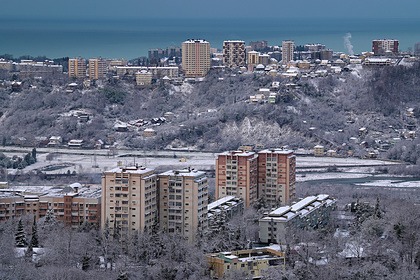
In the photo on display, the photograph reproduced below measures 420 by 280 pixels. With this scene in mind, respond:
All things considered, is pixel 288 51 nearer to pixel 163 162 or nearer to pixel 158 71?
pixel 158 71

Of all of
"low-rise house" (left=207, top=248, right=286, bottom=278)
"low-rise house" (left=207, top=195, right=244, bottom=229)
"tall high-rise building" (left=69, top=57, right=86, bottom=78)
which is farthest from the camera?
"tall high-rise building" (left=69, top=57, right=86, bottom=78)

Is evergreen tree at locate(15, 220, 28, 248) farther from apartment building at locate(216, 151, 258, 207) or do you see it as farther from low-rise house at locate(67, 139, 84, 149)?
low-rise house at locate(67, 139, 84, 149)

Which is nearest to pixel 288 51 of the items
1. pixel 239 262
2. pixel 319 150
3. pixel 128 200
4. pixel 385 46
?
pixel 385 46

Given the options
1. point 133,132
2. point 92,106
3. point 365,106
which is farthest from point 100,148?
→ point 365,106

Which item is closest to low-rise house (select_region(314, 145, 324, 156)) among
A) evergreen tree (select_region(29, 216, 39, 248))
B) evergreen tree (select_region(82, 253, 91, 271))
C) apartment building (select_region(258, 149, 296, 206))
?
apartment building (select_region(258, 149, 296, 206))

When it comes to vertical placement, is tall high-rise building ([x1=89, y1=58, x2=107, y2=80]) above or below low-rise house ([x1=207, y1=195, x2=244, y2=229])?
above
